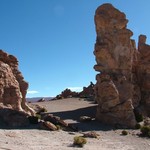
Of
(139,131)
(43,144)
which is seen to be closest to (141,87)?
(139,131)

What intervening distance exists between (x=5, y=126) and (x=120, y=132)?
14527 mm

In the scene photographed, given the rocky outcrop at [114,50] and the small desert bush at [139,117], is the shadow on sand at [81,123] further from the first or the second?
the small desert bush at [139,117]

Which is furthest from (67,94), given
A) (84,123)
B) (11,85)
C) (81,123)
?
(11,85)

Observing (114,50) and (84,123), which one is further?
(114,50)

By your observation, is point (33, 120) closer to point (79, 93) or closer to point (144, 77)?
point (144, 77)

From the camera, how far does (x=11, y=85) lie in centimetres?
4066

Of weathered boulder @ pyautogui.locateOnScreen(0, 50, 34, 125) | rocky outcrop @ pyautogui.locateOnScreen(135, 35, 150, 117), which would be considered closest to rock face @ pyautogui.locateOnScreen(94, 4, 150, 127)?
rocky outcrop @ pyautogui.locateOnScreen(135, 35, 150, 117)

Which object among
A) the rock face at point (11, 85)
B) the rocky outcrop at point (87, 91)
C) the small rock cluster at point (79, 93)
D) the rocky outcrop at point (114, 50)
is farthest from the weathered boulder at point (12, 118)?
the small rock cluster at point (79, 93)

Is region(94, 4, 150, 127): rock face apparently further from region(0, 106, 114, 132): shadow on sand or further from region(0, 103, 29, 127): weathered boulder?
region(0, 103, 29, 127): weathered boulder

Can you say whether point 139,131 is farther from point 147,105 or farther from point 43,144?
point 43,144

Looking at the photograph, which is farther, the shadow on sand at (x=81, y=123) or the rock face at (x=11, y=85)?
the shadow on sand at (x=81, y=123)

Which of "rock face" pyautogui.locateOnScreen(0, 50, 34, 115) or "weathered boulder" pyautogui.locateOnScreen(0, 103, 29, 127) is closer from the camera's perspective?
"weathered boulder" pyautogui.locateOnScreen(0, 103, 29, 127)

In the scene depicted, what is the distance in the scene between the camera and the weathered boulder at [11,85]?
1580 inches

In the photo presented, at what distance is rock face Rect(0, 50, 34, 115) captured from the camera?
40125 mm
